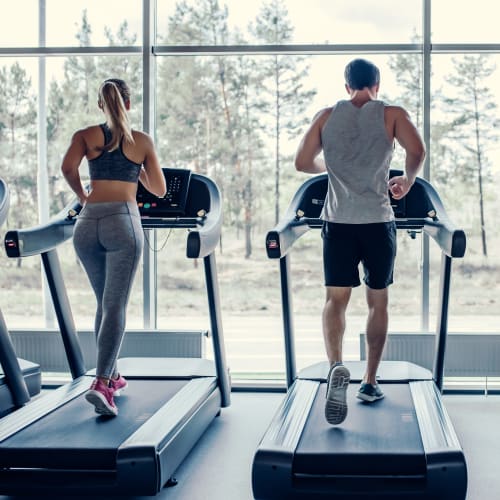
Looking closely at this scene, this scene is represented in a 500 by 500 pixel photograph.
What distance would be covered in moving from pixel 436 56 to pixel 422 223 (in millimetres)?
1633

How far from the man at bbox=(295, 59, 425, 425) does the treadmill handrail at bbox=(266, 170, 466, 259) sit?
37 centimetres

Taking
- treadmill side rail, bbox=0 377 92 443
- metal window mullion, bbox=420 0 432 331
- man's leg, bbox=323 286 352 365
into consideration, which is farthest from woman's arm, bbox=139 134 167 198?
metal window mullion, bbox=420 0 432 331

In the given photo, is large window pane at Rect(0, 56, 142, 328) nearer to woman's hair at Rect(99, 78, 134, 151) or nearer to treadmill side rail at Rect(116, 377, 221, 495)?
treadmill side rail at Rect(116, 377, 221, 495)

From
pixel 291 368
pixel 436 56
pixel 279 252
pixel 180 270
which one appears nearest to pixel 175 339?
pixel 180 270

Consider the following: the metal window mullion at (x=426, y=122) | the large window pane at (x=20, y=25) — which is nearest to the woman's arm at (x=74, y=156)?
the large window pane at (x=20, y=25)

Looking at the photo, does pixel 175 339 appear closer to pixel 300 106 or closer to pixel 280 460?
pixel 300 106

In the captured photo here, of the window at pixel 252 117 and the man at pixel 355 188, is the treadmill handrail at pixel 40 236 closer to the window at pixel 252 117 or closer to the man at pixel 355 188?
the window at pixel 252 117

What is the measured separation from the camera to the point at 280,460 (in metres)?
2.94

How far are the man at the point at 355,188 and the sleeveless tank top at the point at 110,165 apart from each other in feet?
2.77

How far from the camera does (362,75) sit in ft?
11.1

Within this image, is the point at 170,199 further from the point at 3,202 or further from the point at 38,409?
the point at 38,409

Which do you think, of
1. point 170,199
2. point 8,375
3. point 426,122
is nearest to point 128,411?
A: point 8,375

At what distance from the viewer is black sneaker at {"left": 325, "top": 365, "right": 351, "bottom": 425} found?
325 cm

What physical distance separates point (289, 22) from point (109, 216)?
8.62ft
